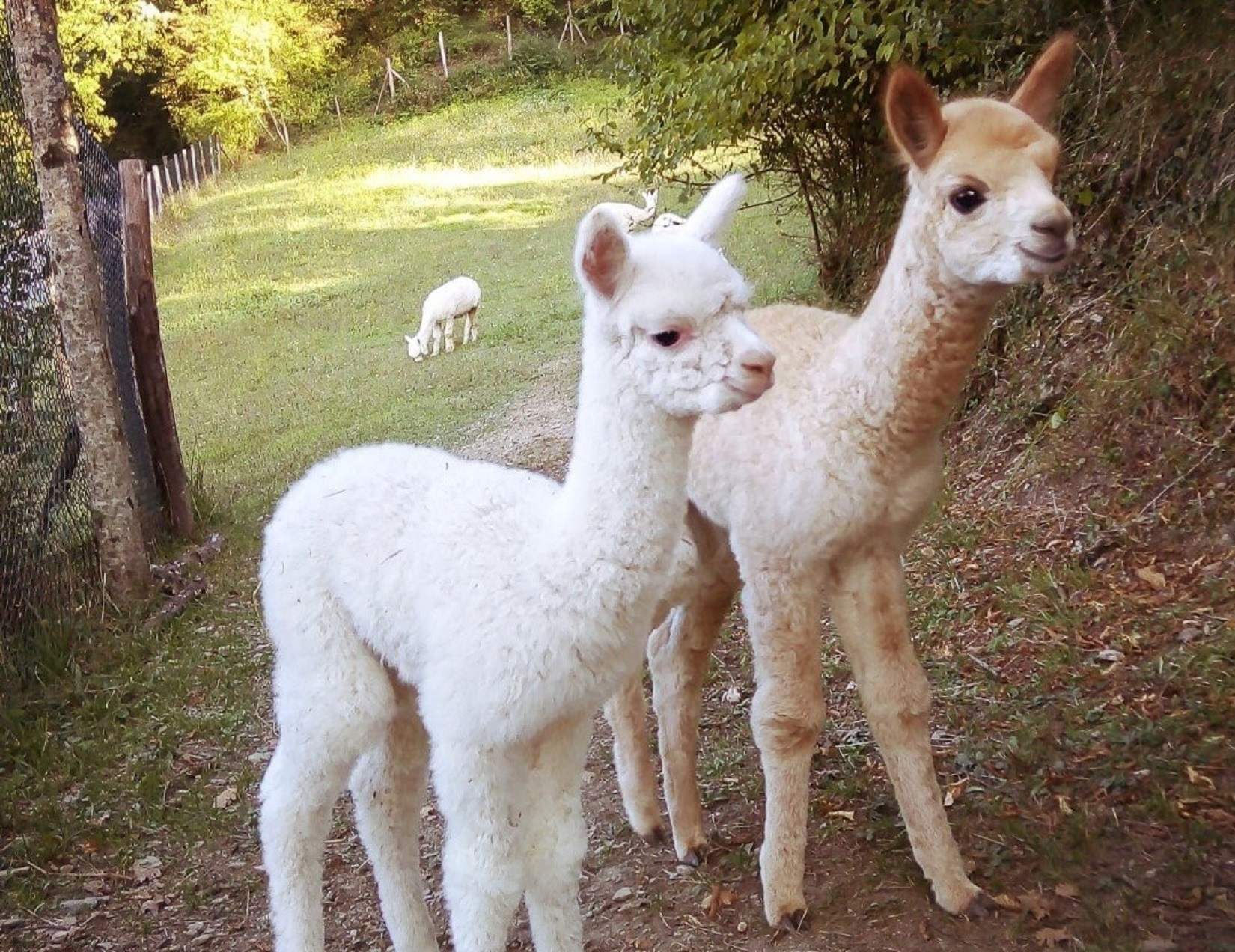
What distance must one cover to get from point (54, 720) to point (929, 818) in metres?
3.35

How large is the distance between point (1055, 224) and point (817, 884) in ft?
6.00

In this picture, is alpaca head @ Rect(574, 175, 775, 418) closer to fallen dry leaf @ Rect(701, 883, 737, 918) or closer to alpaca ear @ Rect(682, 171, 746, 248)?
alpaca ear @ Rect(682, 171, 746, 248)

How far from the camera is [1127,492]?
4.82 m

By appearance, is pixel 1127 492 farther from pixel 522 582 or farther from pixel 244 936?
pixel 244 936

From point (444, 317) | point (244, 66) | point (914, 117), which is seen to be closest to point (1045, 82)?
point (914, 117)

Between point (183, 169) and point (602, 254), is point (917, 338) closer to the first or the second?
point (602, 254)

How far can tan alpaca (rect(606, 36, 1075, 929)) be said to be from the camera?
272 centimetres

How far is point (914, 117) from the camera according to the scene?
276 centimetres

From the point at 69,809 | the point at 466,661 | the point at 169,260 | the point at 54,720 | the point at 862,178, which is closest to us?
the point at 466,661

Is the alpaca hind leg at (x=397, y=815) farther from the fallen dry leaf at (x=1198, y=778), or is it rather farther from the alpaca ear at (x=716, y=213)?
the fallen dry leaf at (x=1198, y=778)

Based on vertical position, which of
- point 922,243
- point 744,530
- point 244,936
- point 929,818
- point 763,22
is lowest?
point 244,936

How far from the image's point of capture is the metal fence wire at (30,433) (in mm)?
5004

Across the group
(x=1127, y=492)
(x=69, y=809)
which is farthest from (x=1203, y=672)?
(x=69, y=809)

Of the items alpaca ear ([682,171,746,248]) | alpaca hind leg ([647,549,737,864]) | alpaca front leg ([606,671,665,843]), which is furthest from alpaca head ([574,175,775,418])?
alpaca front leg ([606,671,665,843])
